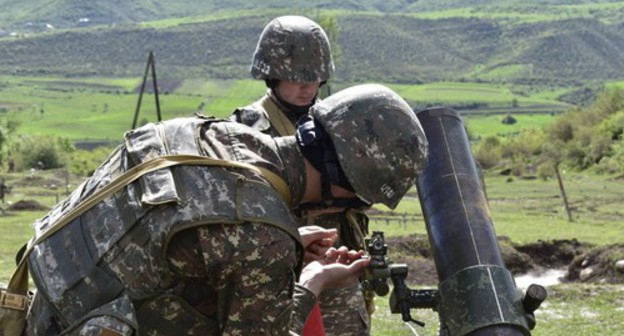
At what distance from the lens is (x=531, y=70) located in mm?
179625

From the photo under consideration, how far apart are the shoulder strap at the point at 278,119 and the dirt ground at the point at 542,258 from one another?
10607 mm

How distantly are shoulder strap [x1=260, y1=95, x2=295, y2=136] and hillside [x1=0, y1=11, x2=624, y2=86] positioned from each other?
152 meters

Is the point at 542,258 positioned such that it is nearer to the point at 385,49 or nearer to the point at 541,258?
the point at 541,258

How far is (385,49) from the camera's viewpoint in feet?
→ 560

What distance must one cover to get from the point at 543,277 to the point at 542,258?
159cm

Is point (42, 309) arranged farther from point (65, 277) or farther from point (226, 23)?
point (226, 23)

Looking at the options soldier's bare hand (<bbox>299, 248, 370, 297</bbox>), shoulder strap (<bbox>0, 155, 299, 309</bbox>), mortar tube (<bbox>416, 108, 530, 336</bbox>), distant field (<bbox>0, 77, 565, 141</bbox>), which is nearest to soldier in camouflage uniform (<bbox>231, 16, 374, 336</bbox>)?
mortar tube (<bbox>416, 108, 530, 336</bbox>)

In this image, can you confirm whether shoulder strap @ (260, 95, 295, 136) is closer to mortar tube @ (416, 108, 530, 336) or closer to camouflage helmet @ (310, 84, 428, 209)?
mortar tube @ (416, 108, 530, 336)

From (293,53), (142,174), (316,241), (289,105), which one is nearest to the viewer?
(142,174)

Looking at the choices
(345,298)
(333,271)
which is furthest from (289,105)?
(333,271)

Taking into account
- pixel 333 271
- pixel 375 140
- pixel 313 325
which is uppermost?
pixel 375 140

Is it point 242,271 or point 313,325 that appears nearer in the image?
point 242,271

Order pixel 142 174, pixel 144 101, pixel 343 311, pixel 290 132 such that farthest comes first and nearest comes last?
1. pixel 144 101
2. pixel 290 132
3. pixel 343 311
4. pixel 142 174

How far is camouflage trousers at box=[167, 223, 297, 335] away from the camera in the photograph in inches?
139
